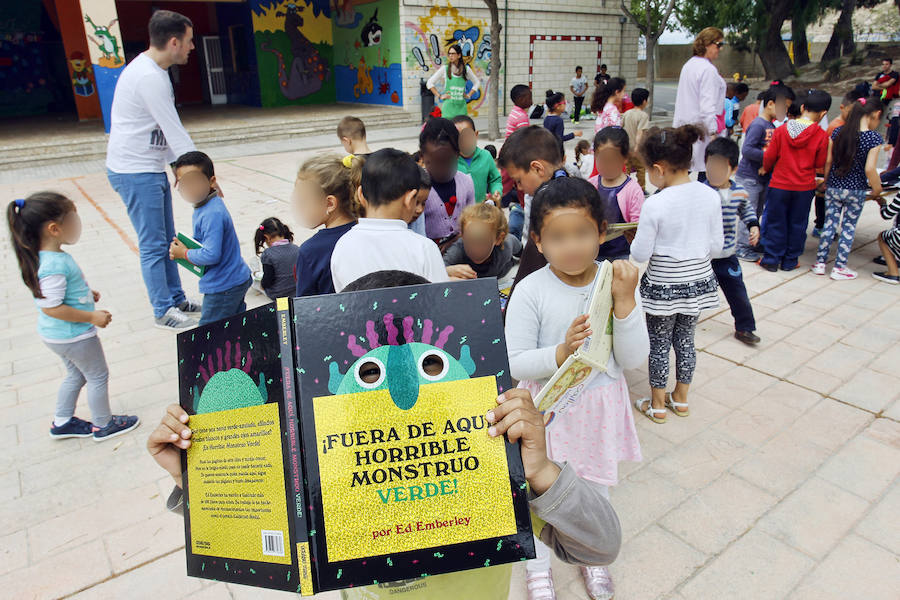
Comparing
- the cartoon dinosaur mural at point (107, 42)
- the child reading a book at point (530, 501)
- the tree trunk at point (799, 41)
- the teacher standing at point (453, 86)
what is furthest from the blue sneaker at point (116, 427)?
the tree trunk at point (799, 41)

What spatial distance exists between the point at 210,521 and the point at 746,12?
3350 centimetres

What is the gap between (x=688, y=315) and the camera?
3.26 m

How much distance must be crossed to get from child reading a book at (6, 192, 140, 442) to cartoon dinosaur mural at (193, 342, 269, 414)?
2.30 metres

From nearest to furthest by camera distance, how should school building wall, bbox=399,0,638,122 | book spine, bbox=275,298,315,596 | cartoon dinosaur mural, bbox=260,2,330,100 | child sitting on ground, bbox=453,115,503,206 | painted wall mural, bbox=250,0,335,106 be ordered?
book spine, bbox=275,298,315,596 < child sitting on ground, bbox=453,115,503,206 < school building wall, bbox=399,0,638,122 < painted wall mural, bbox=250,0,335,106 < cartoon dinosaur mural, bbox=260,2,330,100

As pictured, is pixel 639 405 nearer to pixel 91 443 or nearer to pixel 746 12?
pixel 91 443

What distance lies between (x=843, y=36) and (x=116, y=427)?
113ft

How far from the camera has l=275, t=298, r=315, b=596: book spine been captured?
85 cm

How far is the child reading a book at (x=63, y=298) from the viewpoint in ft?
9.18

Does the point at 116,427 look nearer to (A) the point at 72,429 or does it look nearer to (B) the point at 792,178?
(A) the point at 72,429

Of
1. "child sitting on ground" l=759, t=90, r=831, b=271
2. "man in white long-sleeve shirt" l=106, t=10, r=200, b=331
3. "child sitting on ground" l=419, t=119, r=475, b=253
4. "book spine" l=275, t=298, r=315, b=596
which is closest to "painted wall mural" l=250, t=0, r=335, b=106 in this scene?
"man in white long-sleeve shirt" l=106, t=10, r=200, b=331

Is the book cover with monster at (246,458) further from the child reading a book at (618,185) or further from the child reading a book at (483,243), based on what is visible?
the child reading a book at (618,185)

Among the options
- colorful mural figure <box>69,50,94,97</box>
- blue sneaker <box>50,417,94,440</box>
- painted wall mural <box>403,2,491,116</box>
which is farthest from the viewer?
painted wall mural <box>403,2,491,116</box>

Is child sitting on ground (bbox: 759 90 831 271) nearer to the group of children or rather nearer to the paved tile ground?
the group of children

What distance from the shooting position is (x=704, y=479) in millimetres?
2812
